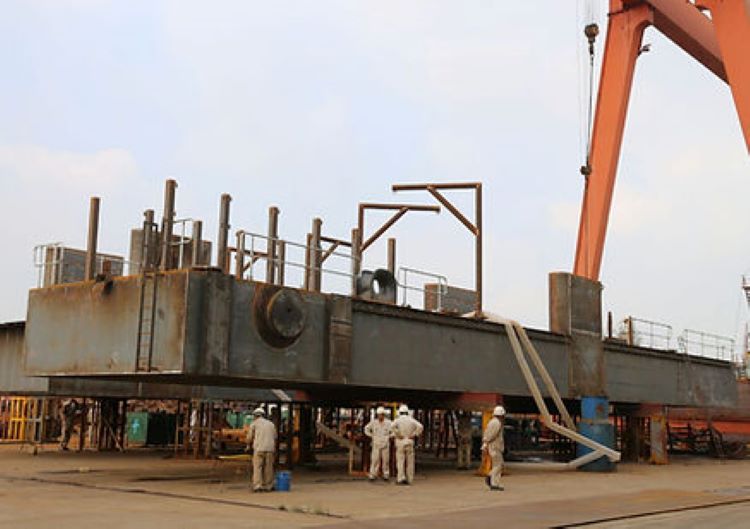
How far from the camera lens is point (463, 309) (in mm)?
30312

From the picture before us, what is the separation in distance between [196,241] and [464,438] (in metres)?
10.2

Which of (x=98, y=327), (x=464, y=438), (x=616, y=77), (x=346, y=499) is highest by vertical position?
(x=616, y=77)

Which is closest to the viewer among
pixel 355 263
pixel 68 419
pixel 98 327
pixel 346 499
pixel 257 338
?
pixel 346 499

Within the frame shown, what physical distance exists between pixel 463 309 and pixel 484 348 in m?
7.20

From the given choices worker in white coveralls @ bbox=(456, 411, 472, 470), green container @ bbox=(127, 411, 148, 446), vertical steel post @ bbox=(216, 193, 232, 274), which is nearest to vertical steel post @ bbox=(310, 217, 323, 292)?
vertical steel post @ bbox=(216, 193, 232, 274)

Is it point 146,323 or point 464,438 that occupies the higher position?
point 146,323

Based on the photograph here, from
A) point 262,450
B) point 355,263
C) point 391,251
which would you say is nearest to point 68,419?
point 391,251

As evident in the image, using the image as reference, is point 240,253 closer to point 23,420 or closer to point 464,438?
point 464,438

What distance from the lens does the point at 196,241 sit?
18125 mm

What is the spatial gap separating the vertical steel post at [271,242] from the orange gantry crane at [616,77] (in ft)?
55.0

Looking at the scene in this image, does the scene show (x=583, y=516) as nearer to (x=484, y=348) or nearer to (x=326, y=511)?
(x=326, y=511)

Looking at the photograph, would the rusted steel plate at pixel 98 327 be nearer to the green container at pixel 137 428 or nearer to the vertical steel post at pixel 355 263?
the vertical steel post at pixel 355 263

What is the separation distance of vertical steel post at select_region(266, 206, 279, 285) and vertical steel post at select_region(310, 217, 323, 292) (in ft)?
2.97

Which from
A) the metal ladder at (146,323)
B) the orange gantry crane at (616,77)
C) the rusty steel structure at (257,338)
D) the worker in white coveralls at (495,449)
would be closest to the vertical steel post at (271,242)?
the rusty steel structure at (257,338)
